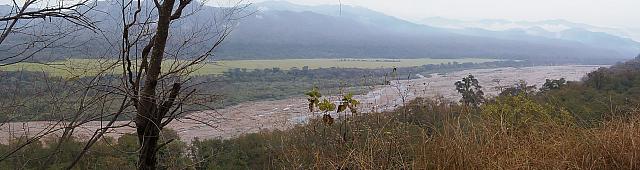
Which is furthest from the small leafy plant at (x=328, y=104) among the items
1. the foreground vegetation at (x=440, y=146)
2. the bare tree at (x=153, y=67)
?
the bare tree at (x=153, y=67)

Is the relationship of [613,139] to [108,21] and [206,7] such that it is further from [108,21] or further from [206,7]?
[108,21]

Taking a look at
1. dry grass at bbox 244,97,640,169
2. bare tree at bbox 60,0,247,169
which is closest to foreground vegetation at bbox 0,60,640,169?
dry grass at bbox 244,97,640,169

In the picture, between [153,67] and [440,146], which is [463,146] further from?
[153,67]

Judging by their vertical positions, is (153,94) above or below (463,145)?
above

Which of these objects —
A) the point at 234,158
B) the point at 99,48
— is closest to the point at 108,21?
the point at 99,48

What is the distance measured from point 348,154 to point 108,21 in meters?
1.39

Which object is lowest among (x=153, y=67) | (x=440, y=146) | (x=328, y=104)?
(x=440, y=146)

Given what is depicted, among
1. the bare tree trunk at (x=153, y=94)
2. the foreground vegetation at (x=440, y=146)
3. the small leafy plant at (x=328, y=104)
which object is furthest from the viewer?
the small leafy plant at (x=328, y=104)

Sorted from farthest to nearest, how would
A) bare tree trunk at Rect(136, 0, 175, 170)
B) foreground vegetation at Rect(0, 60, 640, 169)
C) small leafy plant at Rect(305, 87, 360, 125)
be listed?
small leafy plant at Rect(305, 87, 360, 125)
foreground vegetation at Rect(0, 60, 640, 169)
bare tree trunk at Rect(136, 0, 175, 170)

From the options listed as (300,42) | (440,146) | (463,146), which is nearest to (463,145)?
(463,146)

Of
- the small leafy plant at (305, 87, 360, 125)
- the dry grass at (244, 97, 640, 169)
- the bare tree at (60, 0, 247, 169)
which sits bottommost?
the dry grass at (244, 97, 640, 169)

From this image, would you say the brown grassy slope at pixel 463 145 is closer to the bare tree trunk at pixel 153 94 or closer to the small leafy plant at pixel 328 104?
the small leafy plant at pixel 328 104

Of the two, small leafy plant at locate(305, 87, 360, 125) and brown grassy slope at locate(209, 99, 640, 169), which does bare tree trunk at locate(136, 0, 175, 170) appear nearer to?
brown grassy slope at locate(209, 99, 640, 169)

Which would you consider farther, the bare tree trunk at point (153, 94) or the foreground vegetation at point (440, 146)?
the foreground vegetation at point (440, 146)
